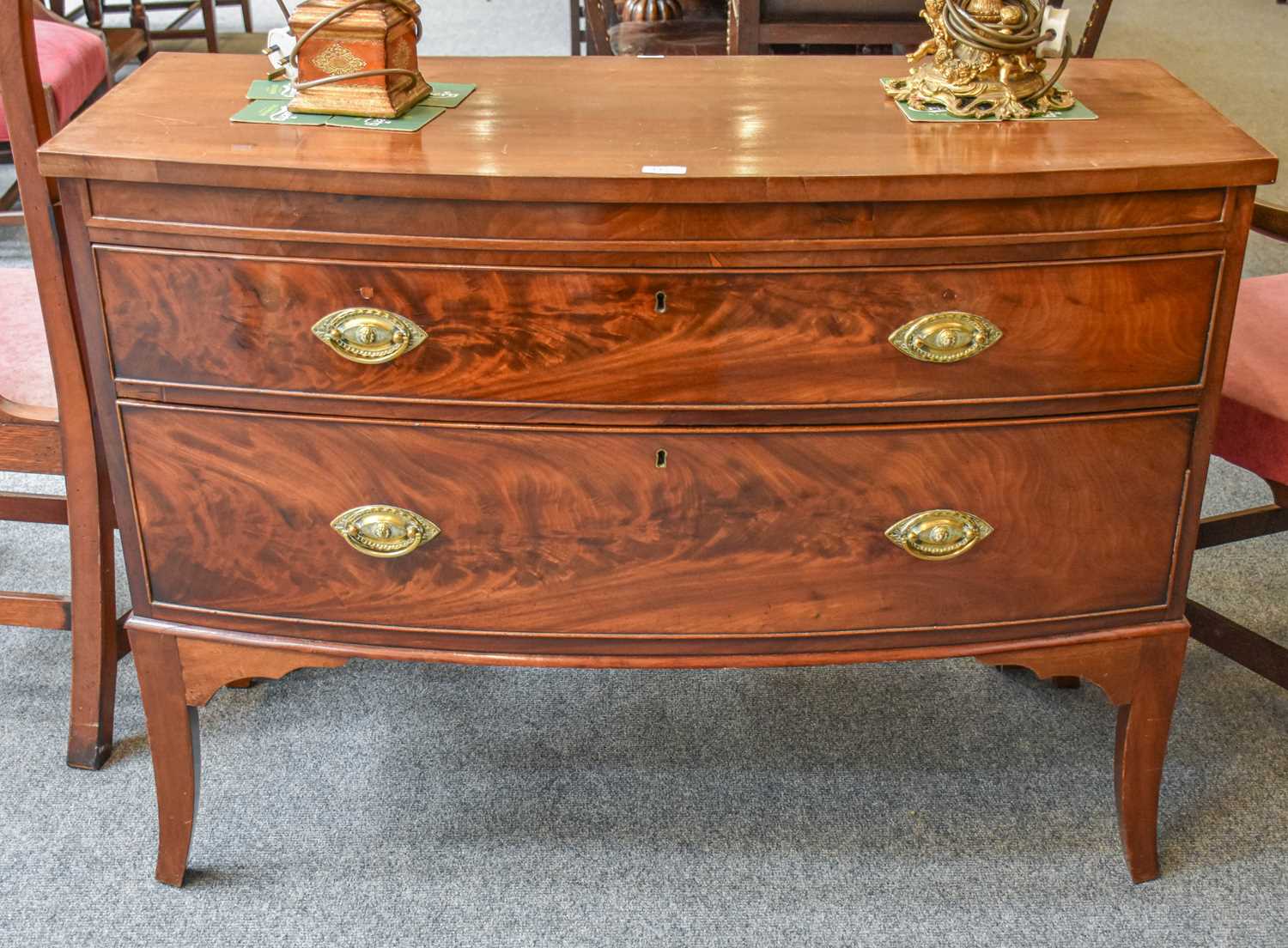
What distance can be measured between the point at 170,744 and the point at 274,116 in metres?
0.87

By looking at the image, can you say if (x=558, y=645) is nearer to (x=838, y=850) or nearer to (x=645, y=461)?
(x=645, y=461)

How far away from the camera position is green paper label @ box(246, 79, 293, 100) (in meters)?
1.75

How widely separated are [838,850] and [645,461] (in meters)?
0.76

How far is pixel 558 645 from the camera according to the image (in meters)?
1.78

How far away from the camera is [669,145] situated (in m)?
1.60

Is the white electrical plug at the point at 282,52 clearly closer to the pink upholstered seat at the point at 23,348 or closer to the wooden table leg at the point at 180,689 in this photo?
the pink upholstered seat at the point at 23,348

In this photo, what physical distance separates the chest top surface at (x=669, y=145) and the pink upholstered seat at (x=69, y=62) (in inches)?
73.9

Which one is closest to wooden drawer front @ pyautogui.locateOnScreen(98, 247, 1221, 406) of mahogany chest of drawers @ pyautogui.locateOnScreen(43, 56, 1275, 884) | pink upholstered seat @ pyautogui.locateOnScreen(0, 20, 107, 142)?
mahogany chest of drawers @ pyautogui.locateOnScreen(43, 56, 1275, 884)

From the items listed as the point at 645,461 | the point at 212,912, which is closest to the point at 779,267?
the point at 645,461

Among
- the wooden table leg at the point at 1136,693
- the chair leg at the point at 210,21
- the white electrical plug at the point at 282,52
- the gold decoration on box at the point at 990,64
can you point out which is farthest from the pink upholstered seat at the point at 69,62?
the wooden table leg at the point at 1136,693

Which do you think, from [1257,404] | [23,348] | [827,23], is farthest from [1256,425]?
[23,348]

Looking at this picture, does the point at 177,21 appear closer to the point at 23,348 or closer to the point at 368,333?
the point at 23,348

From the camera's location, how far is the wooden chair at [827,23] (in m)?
3.22

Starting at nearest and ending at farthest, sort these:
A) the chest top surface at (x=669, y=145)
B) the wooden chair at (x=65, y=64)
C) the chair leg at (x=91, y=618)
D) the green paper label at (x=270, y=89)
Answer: the chest top surface at (x=669, y=145) → the green paper label at (x=270, y=89) → the chair leg at (x=91, y=618) → the wooden chair at (x=65, y=64)
